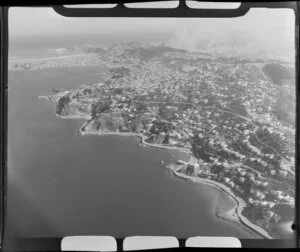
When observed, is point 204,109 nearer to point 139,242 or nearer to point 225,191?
point 225,191

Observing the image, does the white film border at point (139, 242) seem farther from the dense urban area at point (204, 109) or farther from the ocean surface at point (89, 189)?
the dense urban area at point (204, 109)

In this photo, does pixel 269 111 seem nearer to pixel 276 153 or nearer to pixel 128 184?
pixel 276 153

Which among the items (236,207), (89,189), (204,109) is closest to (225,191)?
(236,207)

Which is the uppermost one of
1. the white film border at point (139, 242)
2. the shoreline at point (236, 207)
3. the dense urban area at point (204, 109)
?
the dense urban area at point (204, 109)

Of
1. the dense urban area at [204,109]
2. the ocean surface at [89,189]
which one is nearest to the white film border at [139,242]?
the ocean surface at [89,189]

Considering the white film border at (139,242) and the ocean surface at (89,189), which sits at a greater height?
the ocean surface at (89,189)

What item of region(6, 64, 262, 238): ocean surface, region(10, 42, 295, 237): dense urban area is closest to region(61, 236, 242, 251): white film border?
region(6, 64, 262, 238): ocean surface

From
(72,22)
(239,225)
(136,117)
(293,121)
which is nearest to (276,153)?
(293,121)

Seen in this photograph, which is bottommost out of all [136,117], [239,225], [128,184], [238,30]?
[239,225]

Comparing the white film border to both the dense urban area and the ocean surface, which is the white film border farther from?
the dense urban area
